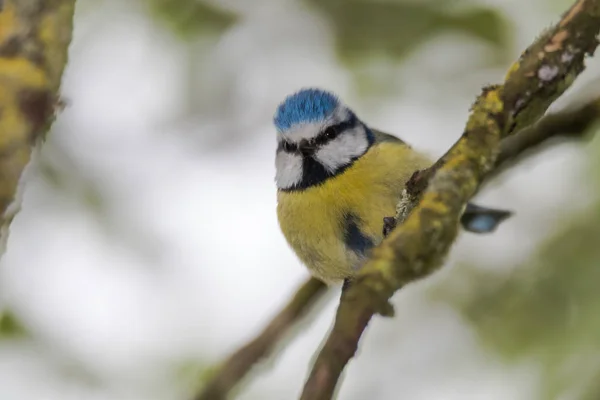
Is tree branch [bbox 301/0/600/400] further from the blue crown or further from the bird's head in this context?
the blue crown

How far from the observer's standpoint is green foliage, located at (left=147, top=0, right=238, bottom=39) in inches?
120

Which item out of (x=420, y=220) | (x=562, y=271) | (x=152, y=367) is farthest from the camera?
(x=152, y=367)

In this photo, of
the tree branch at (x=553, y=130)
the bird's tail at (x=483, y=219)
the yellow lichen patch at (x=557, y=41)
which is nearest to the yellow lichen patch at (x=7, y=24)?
the yellow lichen patch at (x=557, y=41)

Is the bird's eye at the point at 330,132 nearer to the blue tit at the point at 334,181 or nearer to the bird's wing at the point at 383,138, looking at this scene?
the blue tit at the point at 334,181

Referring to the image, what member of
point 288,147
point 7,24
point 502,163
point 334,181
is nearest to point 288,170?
point 288,147

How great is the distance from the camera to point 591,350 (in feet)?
7.06

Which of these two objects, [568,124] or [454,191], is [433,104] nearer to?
[568,124]

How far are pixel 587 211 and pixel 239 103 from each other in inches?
57.3

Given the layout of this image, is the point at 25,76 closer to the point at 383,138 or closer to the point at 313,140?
the point at 313,140

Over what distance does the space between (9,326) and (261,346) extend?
4.10 ft

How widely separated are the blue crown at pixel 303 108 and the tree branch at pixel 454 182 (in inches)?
46.1

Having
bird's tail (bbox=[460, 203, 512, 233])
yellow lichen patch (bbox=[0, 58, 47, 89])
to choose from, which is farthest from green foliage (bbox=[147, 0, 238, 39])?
yellow lichen patch (bbox=[0, 58, 47, 89])

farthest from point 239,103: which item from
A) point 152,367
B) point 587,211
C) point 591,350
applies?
point 591,350

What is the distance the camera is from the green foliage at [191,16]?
9.98ft
